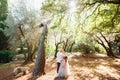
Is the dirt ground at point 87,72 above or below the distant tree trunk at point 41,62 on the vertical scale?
below

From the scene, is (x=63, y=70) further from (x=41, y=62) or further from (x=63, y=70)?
(x=41, y=62)

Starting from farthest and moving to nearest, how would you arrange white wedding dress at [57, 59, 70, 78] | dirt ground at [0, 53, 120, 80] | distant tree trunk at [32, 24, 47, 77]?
distant tree trunk at [32, 24, 47, 77] < dirt ground at [0, 53, 120, 80] < white wedding dress at [57, 59, 70, 78]

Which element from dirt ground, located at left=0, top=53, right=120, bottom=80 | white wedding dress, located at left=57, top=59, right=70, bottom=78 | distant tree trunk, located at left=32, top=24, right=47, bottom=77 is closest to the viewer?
white wedding dress, located at left=57, top=59, right=70, bottom=78

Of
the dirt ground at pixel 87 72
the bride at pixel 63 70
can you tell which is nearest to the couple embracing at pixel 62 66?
the bride at pixel 63 70

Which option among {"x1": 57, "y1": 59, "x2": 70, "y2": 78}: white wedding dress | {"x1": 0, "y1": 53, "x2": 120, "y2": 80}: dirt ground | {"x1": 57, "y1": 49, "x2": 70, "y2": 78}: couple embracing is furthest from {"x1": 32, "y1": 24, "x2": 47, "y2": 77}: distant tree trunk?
{"x1": 57, "y1": 59, "x2": 70, "y2": 78}: white wedding dress

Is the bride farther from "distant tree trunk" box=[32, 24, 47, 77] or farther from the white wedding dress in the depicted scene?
"distant tree trunk" box=[32, 24, 47, 77]

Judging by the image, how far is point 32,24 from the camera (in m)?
25.7

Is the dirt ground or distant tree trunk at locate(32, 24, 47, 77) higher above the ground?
distant tree trunk at locate(32, 24, 47, 77)

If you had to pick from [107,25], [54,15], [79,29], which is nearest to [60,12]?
[54,15]

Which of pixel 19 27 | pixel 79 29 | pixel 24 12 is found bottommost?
pixel 79 29

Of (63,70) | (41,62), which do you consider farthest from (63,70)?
(41,62)

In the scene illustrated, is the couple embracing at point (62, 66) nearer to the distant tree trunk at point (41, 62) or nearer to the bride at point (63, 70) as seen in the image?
the bride at point (63, 70)

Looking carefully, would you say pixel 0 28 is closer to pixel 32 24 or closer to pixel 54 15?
pixel 32 24

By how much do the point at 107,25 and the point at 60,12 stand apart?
474cm
